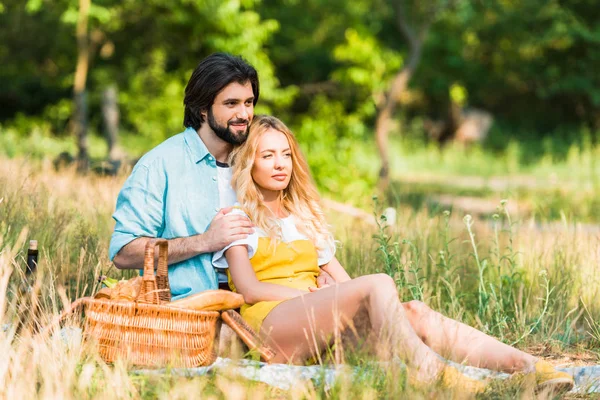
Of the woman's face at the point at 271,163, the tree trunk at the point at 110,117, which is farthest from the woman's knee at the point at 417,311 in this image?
the tree trunk at the point at 110,117

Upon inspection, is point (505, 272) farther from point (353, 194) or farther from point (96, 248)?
point (353, 194)

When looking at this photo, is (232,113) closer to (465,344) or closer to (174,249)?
(174,249)

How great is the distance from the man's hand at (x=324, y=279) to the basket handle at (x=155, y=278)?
874 millimetres

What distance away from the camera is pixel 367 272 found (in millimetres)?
5496

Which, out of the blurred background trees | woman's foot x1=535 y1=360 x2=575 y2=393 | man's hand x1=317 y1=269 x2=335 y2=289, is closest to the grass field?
woman's foot x1=535 y1=360 x2=575 y2=393

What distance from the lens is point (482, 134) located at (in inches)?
1092

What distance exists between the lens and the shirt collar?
4395 millimetres

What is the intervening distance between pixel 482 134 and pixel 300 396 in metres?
25.2

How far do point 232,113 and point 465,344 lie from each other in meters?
1.60

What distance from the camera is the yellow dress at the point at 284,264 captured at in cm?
418

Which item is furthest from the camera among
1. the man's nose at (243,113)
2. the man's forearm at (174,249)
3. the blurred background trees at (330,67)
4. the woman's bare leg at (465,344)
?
the blurred background trees at (330,67)

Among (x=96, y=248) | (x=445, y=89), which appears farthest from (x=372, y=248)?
(x=445, y=89)

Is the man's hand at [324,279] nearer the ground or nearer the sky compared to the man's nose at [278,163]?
nearer the ground

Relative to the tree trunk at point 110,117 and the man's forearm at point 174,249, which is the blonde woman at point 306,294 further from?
the tree trunk at point 110,117
